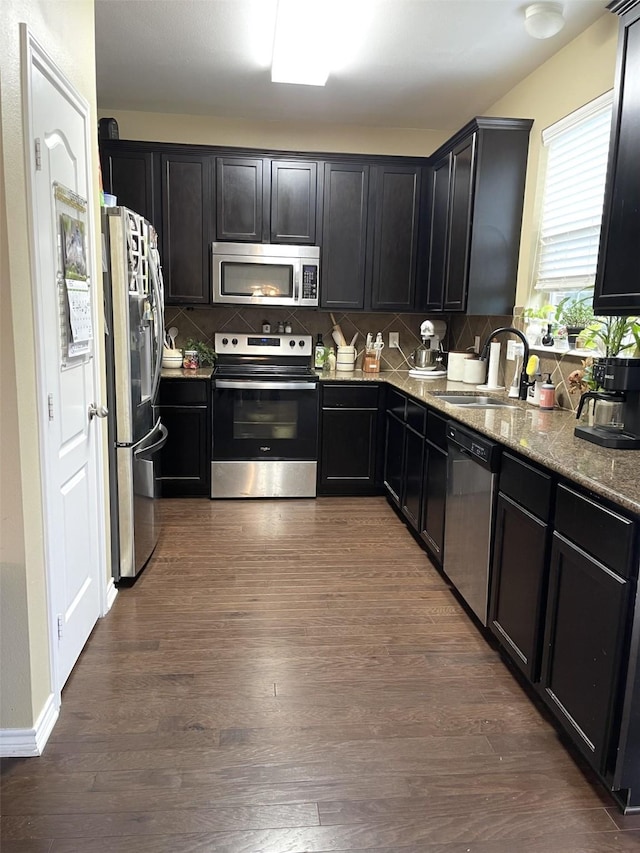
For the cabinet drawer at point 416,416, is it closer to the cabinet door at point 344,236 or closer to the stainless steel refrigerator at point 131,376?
the cabinet door at point 344,236

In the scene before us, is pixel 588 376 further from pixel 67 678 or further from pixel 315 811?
pixel 67 678

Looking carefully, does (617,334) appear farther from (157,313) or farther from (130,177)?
(130,177)

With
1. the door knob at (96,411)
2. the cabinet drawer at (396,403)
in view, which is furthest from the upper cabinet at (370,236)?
the door knob at (96,411)

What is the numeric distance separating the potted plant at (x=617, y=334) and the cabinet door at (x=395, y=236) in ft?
7.49

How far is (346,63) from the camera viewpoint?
356cm

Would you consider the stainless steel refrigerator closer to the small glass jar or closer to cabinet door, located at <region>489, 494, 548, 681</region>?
the small glass jar

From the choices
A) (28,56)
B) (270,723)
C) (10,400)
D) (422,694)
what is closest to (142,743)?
(270,723)

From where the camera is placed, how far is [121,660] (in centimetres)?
233

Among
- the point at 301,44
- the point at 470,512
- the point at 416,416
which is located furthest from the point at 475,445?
the point at 301,44

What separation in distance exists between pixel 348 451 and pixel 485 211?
73.3 inches

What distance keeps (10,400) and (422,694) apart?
5.50 ft

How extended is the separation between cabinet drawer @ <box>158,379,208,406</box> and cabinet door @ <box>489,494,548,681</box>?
2471 mm

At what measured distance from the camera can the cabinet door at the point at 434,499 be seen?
3.11m

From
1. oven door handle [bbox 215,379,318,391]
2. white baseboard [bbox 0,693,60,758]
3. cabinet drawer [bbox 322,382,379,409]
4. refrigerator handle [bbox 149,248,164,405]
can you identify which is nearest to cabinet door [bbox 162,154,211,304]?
oven door handle [bbox 215,379,318,391]
